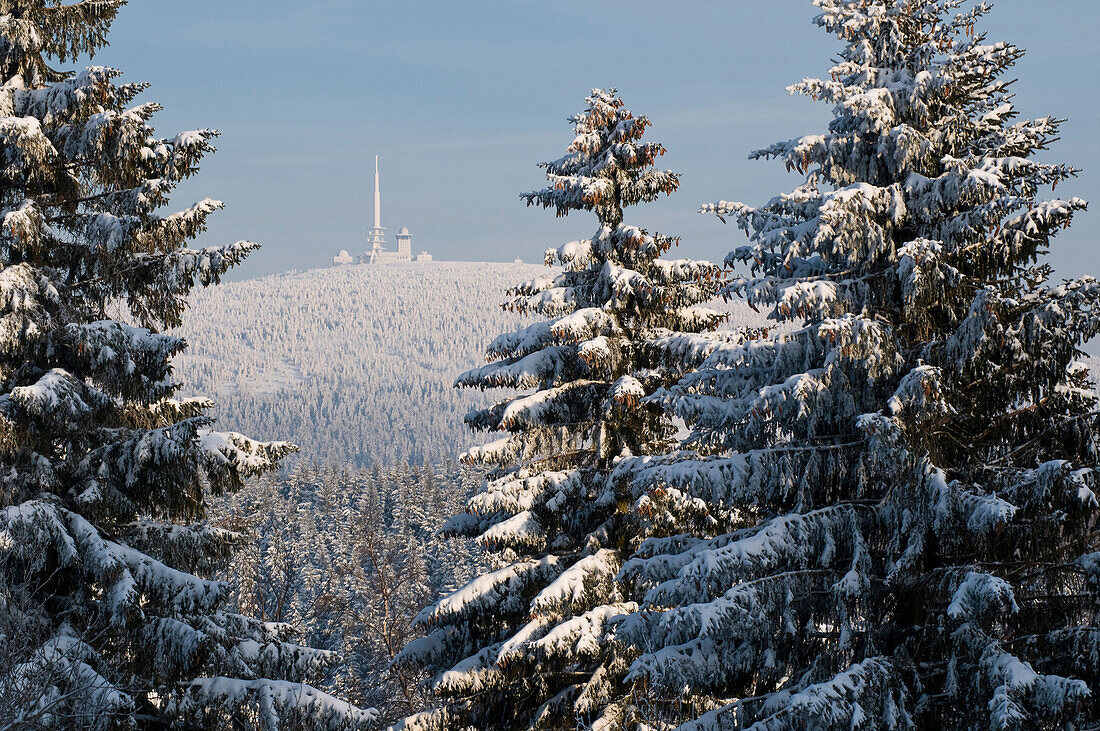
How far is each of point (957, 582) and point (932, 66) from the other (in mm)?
4821

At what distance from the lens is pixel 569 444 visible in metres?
14.0

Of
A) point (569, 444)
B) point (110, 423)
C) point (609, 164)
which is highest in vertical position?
point (609, 164)

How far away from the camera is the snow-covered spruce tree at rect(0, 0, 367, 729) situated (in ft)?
31.4

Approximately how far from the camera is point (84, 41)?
1139 cm

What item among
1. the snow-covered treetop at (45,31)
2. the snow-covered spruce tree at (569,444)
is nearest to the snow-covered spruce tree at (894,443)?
the snow-covered spruce tree at (569,444)

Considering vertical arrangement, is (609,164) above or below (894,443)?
above

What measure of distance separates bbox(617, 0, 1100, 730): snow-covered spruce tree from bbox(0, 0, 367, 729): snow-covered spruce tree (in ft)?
13.9

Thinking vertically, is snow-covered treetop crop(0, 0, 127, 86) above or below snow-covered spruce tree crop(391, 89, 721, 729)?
above

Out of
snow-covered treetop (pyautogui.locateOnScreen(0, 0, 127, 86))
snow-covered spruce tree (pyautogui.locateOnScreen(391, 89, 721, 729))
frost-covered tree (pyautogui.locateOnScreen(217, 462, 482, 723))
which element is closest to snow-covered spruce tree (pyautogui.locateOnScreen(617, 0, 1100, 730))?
snow-covered spruce tree (pyautogui.locateOnScreen(391, 89, 721, 729))

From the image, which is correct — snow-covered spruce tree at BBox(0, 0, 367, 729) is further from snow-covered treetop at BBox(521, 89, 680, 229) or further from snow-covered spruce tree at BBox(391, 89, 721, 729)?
snow-covered treetop at BBox(521, 89, 680, 229)

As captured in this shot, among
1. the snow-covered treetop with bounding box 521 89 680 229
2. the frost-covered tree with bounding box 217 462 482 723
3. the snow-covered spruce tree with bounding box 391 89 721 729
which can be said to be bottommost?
the frost-covered tree with bounding box 217 462 482 723

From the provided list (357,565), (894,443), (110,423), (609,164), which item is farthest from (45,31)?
(357,565)

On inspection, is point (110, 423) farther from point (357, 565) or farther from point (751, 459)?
point (357, 565)

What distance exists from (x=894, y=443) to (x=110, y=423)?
25.9 feet
